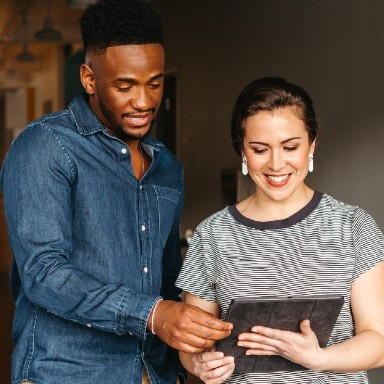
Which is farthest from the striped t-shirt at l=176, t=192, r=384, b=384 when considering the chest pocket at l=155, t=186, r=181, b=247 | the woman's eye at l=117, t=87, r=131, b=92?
the woman's eye at l=117, t=87, r=131, b=92

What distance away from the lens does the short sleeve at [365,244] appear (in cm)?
186

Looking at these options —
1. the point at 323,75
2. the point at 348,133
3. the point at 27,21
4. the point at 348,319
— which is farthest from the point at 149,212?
the point at 27,21

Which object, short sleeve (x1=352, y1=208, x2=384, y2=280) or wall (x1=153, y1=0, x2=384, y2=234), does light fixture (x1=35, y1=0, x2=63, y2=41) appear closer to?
wall (x1=153, y1=0, x2=384, y2=234)

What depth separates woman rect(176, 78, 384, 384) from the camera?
5.94 feet

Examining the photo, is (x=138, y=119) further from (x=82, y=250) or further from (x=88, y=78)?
(x=82, y=250)

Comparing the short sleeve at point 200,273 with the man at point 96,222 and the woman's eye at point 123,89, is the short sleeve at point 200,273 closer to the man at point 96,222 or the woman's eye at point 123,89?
the man at point 96,222

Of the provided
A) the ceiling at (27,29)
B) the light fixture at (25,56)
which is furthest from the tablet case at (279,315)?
the light fixture at (25,56)

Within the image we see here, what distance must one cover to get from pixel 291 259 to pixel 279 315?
0.20 m

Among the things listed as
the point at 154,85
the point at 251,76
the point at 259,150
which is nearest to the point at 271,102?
the point at 259,150

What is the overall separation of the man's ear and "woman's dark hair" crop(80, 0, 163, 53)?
0.14ft

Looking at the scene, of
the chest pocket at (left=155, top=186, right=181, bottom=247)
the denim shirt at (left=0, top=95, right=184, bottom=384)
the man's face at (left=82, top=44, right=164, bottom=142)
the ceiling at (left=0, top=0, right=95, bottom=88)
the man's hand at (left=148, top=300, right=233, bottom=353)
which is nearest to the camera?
the man's hand at (left=148, top=300, right=233, bottom=353)

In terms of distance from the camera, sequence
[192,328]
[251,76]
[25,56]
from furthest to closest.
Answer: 1. [25,56]
2. [251,76]
3. [192,328]

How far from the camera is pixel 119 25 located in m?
1.92

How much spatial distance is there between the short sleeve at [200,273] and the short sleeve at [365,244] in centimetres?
34
